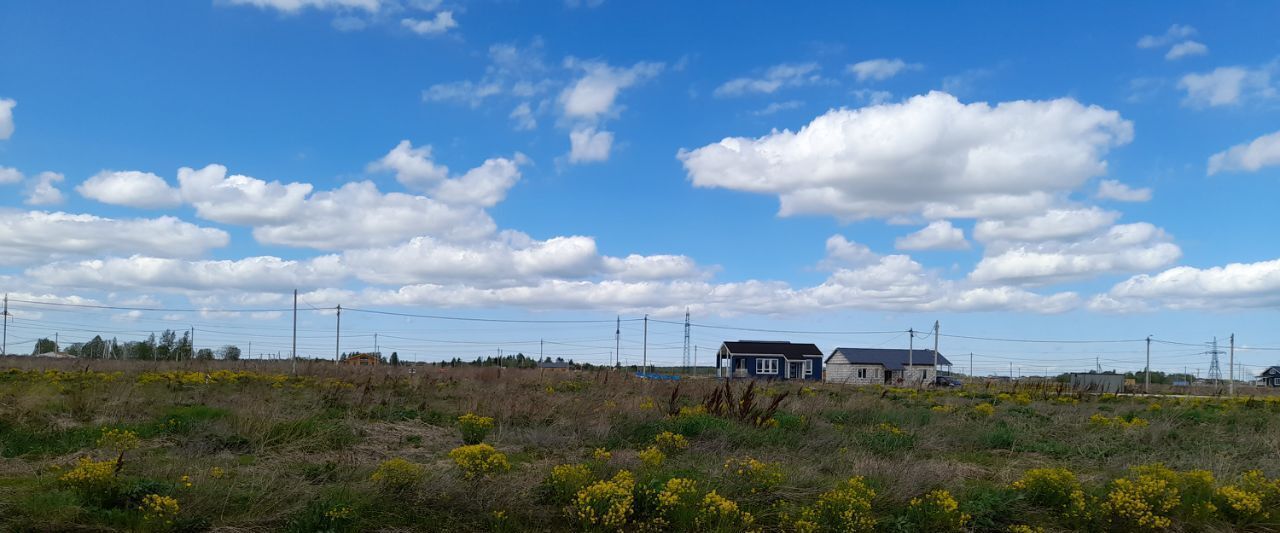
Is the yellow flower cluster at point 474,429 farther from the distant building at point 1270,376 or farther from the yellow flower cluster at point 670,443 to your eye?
the distant building at point 1270,376

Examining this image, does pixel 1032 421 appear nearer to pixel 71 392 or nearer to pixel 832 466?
pixel 832 466

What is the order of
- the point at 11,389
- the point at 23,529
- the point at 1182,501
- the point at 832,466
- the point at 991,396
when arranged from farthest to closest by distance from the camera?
the point at 991,396
the point at 11,389
the point at 832,466
the point at 1182,501
the point at 23,529

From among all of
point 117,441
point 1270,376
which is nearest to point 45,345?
point 117,441

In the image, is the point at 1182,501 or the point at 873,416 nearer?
the point at 1182,501

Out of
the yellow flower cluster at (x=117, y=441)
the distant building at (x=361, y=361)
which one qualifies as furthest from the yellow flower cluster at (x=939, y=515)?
the distant building at (x=361, y=361)

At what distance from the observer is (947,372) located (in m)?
87.1

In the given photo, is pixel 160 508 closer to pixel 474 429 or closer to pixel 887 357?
pixel 474 429

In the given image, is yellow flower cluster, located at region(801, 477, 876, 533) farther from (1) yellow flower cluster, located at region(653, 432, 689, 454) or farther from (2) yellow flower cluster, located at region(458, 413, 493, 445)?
(2) yellow flower cluster, located at region(458, 413, 493, 445)

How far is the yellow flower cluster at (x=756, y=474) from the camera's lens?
8359 millimetres

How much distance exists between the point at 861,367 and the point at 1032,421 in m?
60.1

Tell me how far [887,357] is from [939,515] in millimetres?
73217

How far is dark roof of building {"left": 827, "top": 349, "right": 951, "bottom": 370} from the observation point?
76250 mm

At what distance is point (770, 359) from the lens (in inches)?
2832


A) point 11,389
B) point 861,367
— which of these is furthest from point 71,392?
point 861,367
